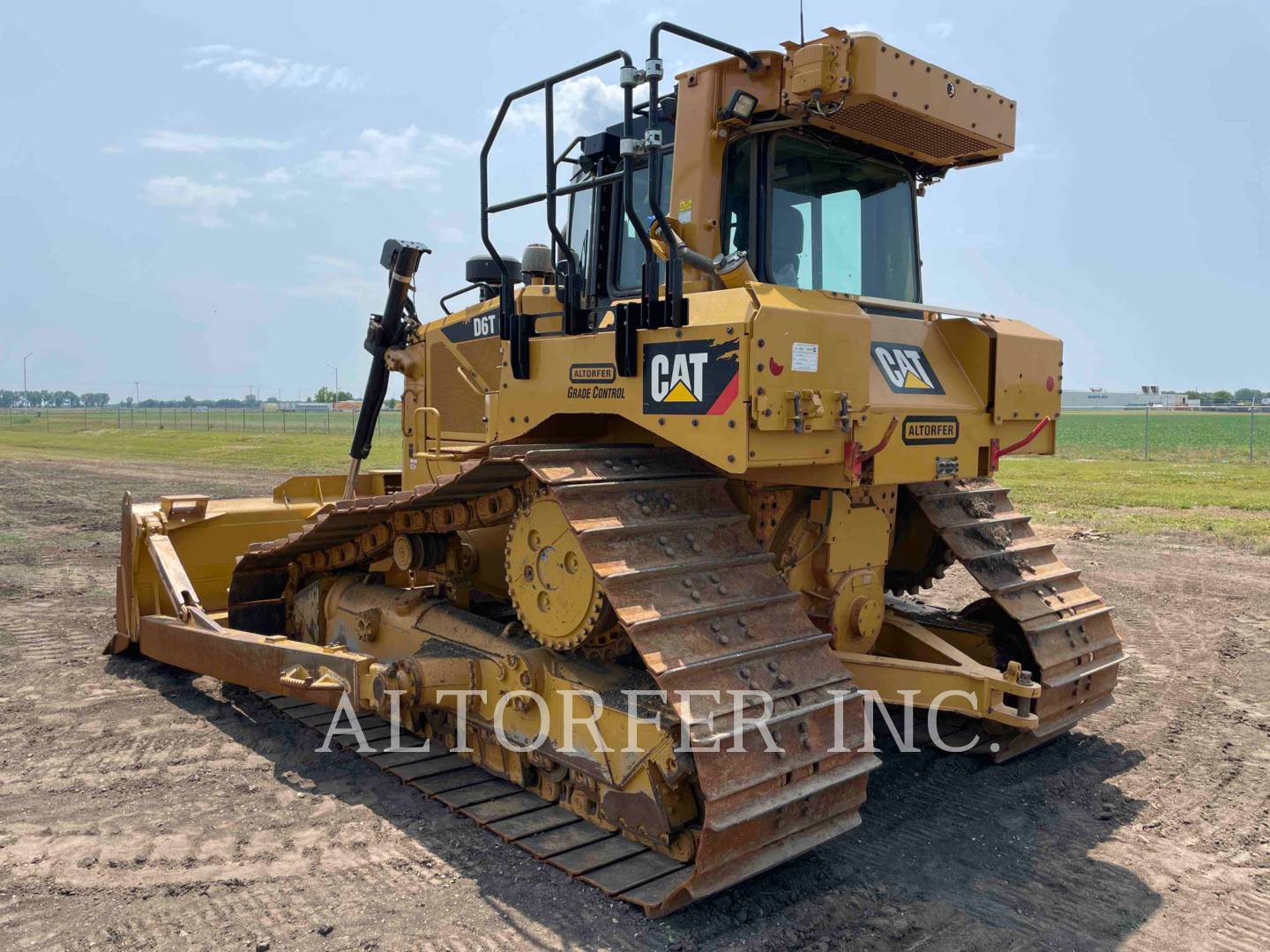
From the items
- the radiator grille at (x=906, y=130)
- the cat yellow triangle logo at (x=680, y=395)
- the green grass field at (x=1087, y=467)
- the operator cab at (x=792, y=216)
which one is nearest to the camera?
the cat yellow triangle logo at (x=680, y=395)

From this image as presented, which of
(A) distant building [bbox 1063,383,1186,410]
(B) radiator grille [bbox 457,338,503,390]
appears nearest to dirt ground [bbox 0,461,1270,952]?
(B) radiator grille [bbox 457,338,503,390]

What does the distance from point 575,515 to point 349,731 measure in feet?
8.64

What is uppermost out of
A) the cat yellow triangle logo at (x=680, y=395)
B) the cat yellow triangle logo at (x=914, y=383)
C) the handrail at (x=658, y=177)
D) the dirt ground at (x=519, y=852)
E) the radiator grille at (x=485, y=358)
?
the handrail at (x=658, y=177)

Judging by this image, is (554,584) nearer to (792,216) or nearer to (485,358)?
(792,216)

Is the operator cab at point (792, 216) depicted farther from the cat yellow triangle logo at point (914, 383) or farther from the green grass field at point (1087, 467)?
the green grass field at point (1087, 467)

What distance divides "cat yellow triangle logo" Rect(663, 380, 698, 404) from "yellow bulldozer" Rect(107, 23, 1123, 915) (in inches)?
0.6

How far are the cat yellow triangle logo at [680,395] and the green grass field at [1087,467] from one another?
1018 centimetres

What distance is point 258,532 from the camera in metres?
7.55

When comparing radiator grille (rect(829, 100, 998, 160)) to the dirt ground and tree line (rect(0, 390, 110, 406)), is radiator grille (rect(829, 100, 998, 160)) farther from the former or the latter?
tree line (rect(0, 390, 110, 406))

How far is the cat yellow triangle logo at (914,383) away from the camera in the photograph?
469 cm

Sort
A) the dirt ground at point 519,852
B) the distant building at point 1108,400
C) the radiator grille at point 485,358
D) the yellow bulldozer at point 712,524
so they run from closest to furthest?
the dirt ground at point 519,852
the yellow bulldozer at point 712,524
the radiator grille at point 485,358
the distant building at point 1108,400

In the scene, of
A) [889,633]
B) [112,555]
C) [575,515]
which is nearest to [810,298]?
[575,515]

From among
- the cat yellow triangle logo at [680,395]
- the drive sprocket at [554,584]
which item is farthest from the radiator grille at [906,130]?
the drive sprocket at [554,584]

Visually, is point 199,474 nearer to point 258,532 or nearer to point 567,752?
point 258,532
